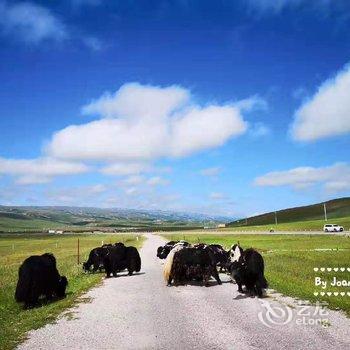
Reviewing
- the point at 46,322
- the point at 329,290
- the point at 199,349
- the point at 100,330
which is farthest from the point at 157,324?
the point at 329,290

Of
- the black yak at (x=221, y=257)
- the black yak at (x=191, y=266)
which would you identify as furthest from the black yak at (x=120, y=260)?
the black yak at (x=191, y=266)

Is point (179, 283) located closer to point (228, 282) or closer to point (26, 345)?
point (228, 282)

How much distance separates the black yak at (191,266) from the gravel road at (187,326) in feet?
9.67

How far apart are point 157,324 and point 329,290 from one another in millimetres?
9819

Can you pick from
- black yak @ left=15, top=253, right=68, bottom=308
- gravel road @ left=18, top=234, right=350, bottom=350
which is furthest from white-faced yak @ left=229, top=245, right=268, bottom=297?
black yak @ left=15, top=253, right=68, bottom=308

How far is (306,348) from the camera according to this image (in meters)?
10.4

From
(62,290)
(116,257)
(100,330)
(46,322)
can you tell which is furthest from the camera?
(116,257)

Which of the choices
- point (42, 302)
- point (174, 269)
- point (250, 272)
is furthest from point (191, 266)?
point (42, 302)

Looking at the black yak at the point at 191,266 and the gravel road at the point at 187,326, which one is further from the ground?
the black yak at the point at 191,266

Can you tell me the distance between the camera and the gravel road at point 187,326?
36.3ft

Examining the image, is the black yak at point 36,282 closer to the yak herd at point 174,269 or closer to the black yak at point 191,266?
the yak herd at point 174,269

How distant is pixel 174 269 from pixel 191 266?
0.87m

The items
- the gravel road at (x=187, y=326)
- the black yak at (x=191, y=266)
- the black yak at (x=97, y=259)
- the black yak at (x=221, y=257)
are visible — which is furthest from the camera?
the black yak at (x=97, y=259)

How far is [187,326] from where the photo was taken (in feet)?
41.6
